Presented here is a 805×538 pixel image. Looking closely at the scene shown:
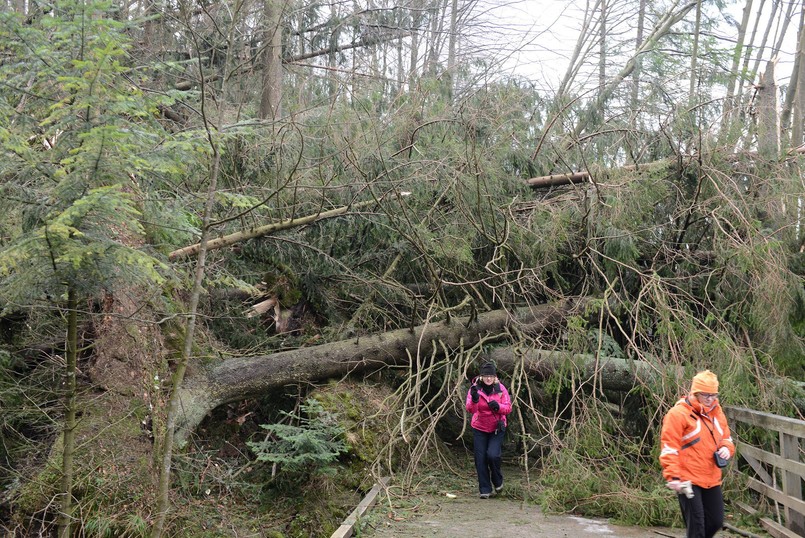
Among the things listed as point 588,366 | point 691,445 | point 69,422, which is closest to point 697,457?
point 691,445

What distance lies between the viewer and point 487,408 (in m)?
8.06

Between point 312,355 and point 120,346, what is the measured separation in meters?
2.57

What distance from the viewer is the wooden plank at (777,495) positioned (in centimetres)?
580

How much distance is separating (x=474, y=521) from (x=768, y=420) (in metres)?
3.01

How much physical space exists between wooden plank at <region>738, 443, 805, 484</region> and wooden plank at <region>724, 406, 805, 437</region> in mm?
253

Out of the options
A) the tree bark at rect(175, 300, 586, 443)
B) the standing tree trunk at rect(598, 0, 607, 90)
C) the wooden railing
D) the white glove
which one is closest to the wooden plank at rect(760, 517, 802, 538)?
the wooden railing

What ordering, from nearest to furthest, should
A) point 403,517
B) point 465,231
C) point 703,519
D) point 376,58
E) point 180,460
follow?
point 703,519 < point 403,517 < point 180,460 < point 465,231 < point 376,58

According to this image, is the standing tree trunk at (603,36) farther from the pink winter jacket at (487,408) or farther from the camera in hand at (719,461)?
the camera in hand at (719,461)

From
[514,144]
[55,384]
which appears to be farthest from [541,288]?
[55,384]

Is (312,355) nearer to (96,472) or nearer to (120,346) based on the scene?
(120,346)

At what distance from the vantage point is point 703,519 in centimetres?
519

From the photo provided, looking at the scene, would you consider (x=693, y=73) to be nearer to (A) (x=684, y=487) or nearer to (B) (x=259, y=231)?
(B) (x=259, y=231)

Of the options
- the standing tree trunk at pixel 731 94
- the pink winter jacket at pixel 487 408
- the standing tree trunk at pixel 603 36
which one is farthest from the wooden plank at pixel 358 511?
the standing tree trunk at pixel 603 36

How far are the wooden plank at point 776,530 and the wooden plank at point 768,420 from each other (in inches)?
33.5
